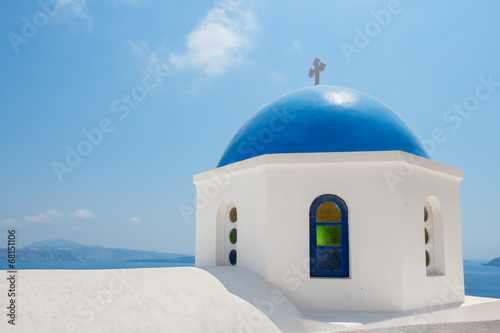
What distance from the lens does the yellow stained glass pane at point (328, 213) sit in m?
6.97

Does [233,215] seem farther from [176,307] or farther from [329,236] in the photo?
[176,307]

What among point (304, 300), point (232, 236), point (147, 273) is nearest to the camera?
point (147, 273)

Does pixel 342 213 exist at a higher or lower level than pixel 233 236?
higher

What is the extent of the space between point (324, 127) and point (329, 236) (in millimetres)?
1988

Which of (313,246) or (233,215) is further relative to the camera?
(233,215)

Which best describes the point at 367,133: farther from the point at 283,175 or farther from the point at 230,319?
the point at 230,319

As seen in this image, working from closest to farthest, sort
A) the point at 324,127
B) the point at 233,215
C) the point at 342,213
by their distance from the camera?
the point at 342,213
the point at 324,127
the point at 233,215

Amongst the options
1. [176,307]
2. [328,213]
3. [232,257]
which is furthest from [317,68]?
[176,307]

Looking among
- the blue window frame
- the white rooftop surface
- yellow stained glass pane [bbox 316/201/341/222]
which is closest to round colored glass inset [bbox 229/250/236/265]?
the white rooftop surface

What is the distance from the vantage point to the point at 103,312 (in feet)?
14.9

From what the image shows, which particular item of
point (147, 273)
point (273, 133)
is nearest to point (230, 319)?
point (147, 273)

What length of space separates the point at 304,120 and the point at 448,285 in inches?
163

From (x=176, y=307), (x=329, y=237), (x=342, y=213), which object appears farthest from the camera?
(x=329, y=237)

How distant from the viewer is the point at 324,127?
7.47 metres
